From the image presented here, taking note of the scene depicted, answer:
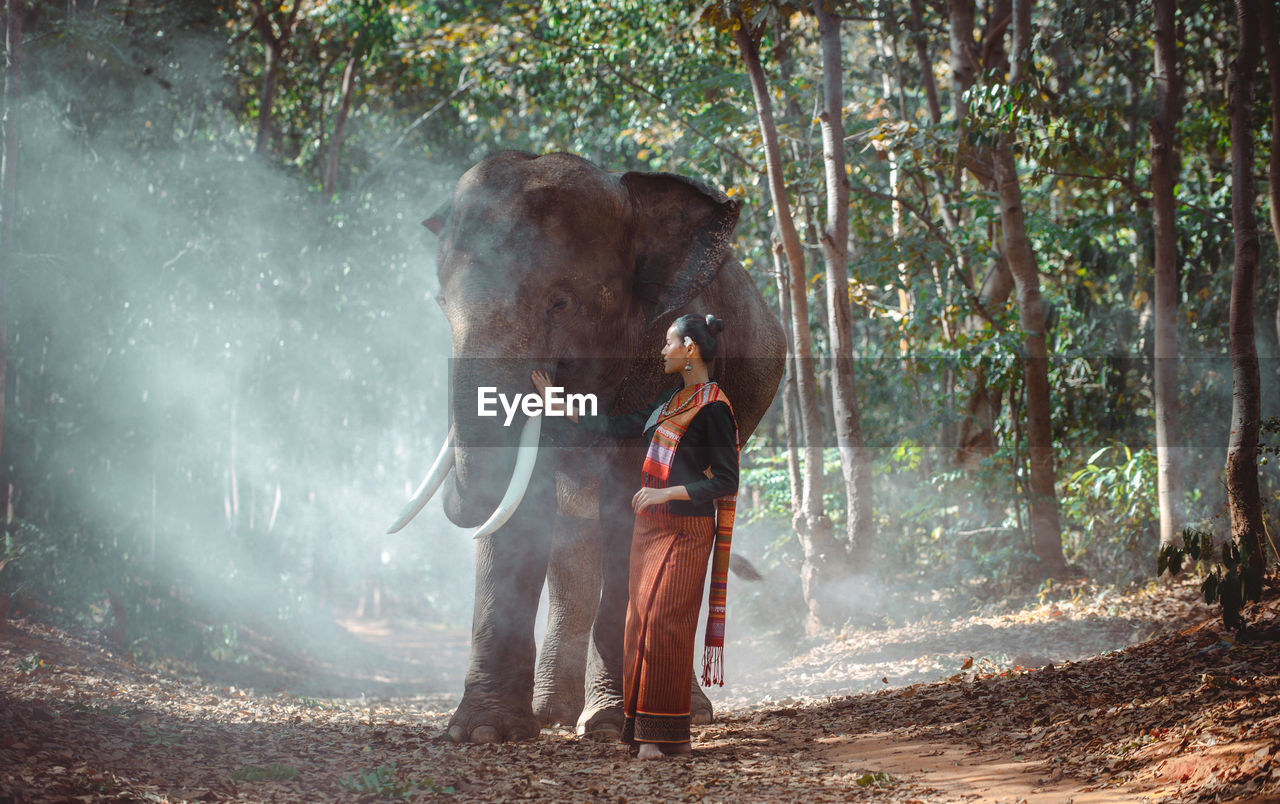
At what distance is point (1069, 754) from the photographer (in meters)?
3.66

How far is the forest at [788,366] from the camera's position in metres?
5.00

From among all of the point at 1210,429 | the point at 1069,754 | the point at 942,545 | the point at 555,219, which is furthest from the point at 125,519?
the point at 1210,429

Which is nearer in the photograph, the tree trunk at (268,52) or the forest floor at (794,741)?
the forest floor at (794,741)

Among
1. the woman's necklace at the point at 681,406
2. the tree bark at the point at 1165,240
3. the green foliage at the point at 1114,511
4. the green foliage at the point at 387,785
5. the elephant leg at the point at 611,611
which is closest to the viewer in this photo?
the green foliage at the point at 387,785

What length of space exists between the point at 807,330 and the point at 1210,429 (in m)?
3.69

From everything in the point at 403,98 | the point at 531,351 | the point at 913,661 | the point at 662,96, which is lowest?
the point at 913,661

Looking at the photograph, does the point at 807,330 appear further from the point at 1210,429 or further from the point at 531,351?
the point at 531,351

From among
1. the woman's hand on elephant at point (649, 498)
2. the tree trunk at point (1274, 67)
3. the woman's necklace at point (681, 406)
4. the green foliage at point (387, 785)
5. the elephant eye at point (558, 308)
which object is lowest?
the green foliage at point (387, 785)

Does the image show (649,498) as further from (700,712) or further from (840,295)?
(840,295)

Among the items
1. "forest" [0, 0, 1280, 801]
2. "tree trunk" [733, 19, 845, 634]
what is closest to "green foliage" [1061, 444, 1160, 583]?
"forest" [0, 0, 1280, 801]

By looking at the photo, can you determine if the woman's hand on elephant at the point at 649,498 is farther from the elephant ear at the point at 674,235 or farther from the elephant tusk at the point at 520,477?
the elephant ear at the point at 674,235

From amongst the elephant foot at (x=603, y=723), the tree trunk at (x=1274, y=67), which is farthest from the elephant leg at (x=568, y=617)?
the tree trunk at (x=1274, y=67)

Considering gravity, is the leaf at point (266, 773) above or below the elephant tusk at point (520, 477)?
below

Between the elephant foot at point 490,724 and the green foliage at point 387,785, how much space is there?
838 mm
